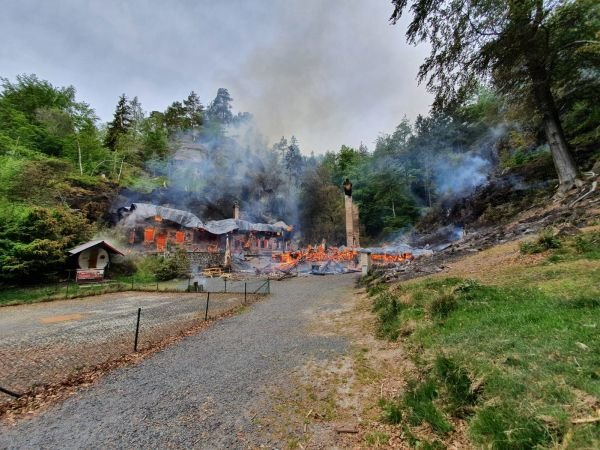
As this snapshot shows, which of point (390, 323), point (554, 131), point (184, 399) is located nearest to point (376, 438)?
point (184, 399)

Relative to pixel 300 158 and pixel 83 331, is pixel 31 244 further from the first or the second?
pixel 300 158

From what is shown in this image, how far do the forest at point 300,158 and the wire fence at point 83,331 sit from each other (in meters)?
7.75

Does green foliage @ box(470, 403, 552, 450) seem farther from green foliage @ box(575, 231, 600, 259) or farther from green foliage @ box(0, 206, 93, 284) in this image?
green foliage @ box(0, 206, 93, 284)

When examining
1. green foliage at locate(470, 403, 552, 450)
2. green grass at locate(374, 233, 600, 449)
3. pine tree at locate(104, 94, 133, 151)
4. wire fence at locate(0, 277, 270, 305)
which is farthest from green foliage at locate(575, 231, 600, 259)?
pine tree at locate(104, 94, 133, 151)

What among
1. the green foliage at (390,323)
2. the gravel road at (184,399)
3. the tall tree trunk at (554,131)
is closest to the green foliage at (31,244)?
the gravel road at (184,399)

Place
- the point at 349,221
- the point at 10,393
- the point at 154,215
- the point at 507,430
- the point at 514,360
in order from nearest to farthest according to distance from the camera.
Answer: the point at 507,430 < the point at 514,360 < the point at 10,393 < the point at 154,215 < the point at 349,221

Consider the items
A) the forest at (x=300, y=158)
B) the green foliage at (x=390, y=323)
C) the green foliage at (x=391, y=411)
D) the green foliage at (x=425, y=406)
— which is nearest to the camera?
the green foliage at (x=425, y=406)

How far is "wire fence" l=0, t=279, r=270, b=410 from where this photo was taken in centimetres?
579

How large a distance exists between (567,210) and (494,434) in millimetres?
13486

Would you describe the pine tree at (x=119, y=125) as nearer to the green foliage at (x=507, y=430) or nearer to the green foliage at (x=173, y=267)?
the green foliage at (x=173, y=267)

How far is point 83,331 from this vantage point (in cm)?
867

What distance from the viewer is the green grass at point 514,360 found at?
7.91 feet

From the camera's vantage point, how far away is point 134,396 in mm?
4664

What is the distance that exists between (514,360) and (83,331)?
36.2 ft
